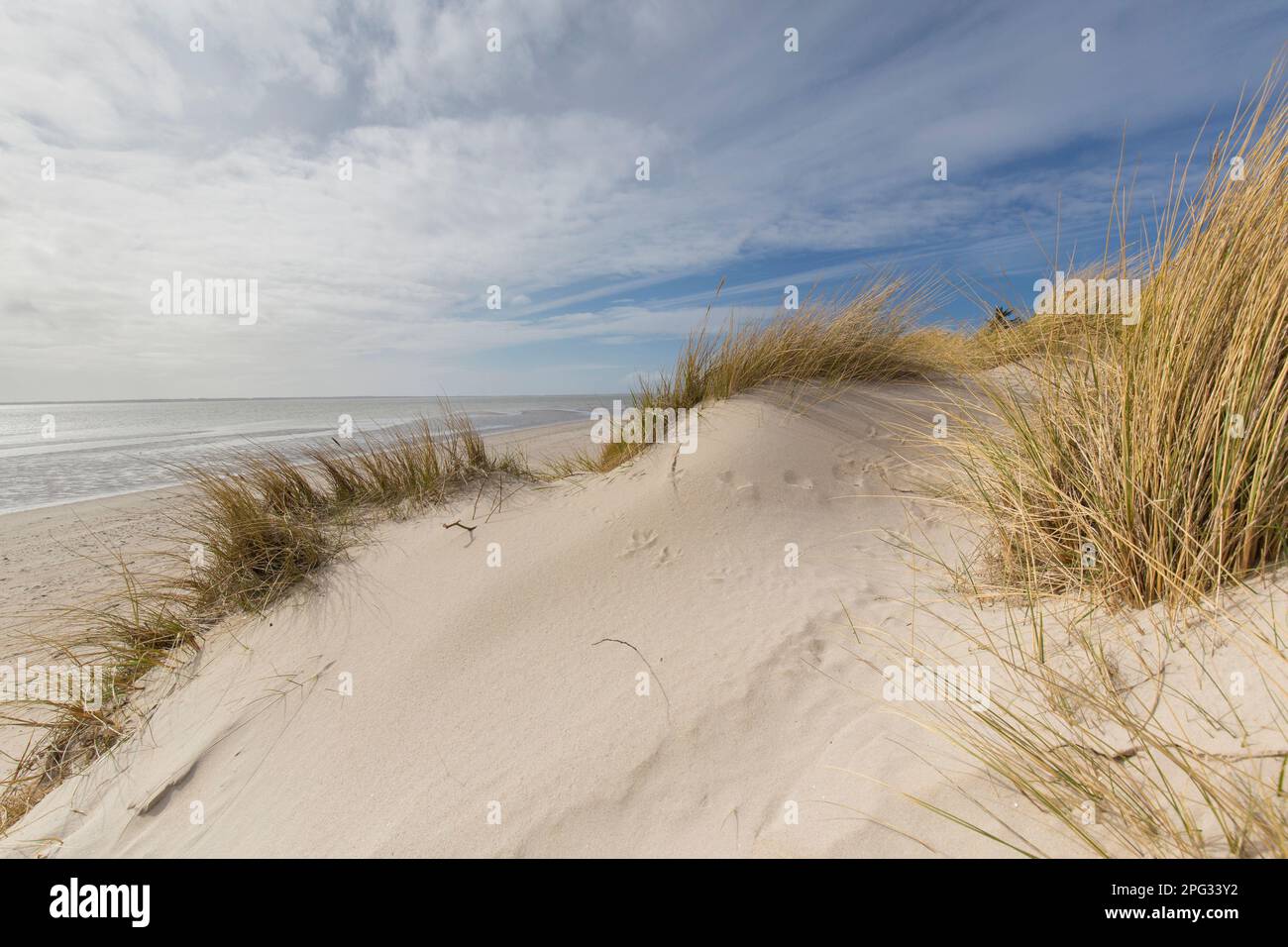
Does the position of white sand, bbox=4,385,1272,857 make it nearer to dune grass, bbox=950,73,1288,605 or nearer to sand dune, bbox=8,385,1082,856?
sand dune, bbox=8,385,1082,856

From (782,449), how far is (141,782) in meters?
4.25

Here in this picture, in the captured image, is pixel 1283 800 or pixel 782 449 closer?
pixel 1283 800

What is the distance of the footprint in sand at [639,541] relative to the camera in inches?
142

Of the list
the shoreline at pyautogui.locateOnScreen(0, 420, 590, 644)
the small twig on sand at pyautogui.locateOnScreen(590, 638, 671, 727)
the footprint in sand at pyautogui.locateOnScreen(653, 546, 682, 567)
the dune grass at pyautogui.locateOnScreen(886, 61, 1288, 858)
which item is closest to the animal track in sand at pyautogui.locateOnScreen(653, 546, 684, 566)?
the footprint in sand at pyautogui.locateOnScreen(653, 546, 682, 567)

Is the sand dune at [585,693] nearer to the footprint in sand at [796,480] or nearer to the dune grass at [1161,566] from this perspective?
the footprint in sand at [796,480]

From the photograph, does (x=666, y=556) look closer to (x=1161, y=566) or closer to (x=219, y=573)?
(x=1161, y=566)

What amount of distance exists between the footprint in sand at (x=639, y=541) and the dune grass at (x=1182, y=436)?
74.3 inches

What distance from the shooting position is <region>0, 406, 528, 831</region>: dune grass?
10.8ft

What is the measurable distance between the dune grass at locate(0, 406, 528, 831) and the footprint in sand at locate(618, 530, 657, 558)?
5.30 ft

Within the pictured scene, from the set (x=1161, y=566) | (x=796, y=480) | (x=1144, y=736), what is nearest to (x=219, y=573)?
(x=796, y=480)

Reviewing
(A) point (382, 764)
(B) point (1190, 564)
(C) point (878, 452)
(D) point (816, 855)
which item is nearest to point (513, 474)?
(A) point (382, 764)
